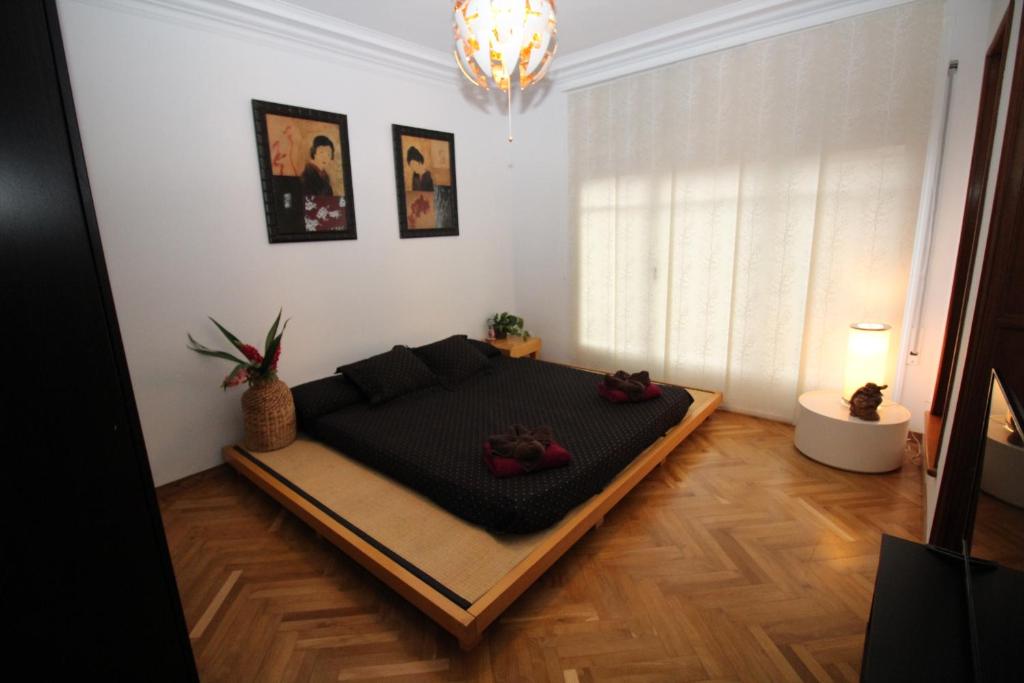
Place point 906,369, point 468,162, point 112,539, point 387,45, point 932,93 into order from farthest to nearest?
point 468,162 < point 387,45 < point 906,369 < point 932,93 < point 112,539

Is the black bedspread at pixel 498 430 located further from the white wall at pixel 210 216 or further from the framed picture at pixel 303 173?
the framed picture at pixel 303 173

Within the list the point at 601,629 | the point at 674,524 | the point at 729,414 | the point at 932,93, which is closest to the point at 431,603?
the point at 601,629

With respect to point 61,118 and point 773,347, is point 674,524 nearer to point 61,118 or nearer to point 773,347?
point 773,347

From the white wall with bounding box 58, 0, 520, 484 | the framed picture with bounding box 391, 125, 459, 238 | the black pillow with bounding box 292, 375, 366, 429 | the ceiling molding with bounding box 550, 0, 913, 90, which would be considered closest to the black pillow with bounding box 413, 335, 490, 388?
the white wall with bounding box 58, 0, 520, 484

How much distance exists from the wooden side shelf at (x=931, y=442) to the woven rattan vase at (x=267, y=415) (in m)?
3.45

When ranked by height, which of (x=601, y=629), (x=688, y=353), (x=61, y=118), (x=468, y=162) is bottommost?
(x=601, y=629)

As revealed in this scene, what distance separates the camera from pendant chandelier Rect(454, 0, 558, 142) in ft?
6.73

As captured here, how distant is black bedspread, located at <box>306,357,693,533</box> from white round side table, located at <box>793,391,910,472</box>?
716 mm

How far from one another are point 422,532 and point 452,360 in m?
1.72

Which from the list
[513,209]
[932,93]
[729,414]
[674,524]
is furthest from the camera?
[513,209]

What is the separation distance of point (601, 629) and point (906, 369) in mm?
2627

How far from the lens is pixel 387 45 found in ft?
11.1

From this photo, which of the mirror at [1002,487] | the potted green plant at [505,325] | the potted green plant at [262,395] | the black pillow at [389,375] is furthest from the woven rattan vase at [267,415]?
the mirror at [1002,487]

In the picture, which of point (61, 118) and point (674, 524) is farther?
point (674, 524)
